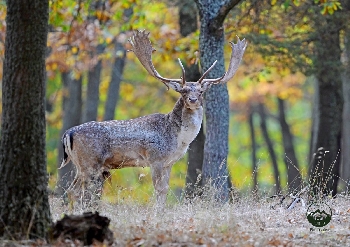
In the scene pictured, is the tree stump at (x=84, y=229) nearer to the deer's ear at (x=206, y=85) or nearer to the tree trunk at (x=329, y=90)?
the deer's ear at (x=206, y=85)

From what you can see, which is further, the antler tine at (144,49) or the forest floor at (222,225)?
the antler tine at (144,49)

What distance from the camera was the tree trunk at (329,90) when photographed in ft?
50.5

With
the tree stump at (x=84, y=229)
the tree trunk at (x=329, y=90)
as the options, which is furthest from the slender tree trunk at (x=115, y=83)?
the tree stump at (x=84, y=229)

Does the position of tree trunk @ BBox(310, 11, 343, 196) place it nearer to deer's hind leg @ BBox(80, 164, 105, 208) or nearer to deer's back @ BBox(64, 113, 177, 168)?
deer's back @ BBox(64, 113, 177, 168)

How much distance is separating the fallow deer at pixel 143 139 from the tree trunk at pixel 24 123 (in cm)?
341

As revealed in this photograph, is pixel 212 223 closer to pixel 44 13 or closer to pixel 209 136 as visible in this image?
pixel 44 13

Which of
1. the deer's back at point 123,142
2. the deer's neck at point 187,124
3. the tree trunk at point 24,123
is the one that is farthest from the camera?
the deer's neck at point 187,124

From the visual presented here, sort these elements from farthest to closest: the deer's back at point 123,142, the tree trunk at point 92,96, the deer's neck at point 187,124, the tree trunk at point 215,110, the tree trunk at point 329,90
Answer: the tree trunk at point 92,96, the tree trunk at point 329,90, the tree trunk at point 215,110, the deer's neck at point 187,124, the deer's back at point 123,142

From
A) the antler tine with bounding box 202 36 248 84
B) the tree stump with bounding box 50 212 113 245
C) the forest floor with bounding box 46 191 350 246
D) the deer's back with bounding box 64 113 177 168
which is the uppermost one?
the antler tine with bounding box 202 36 248 84

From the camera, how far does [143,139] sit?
1162 centimetres

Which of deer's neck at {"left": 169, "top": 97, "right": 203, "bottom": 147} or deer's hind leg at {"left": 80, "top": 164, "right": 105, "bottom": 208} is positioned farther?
deer's neck at {"left": 169, "top": 97, "right": 203, "bottom": 147}

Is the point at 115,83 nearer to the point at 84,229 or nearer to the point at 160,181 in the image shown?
the point at 160,181

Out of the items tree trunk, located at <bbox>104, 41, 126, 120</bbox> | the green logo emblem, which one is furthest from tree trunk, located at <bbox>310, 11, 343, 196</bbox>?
tree trunk, located at <bbox>104, 41, 126, 120</bbox>

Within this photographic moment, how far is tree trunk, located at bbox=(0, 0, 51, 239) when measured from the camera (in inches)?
299
